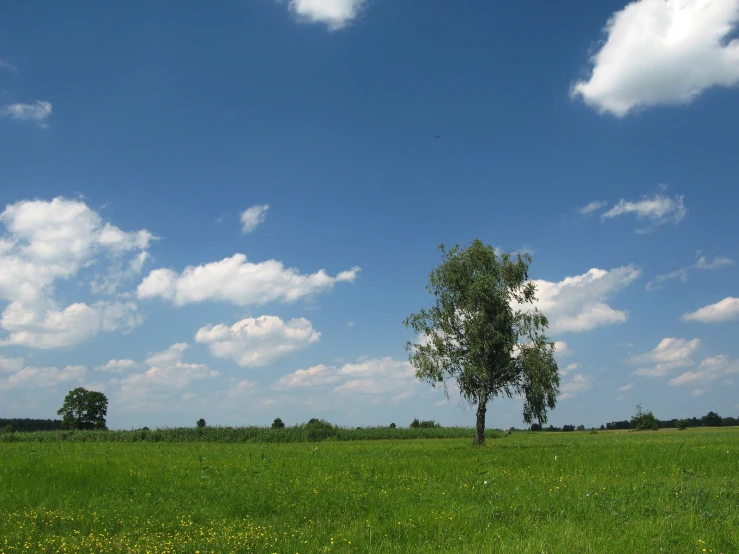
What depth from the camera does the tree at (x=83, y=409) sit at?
99.4 meters

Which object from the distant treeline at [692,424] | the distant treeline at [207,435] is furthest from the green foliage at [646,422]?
the distant treeline at [207,435]

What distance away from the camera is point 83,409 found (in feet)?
328

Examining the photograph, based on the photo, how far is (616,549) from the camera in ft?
28.8

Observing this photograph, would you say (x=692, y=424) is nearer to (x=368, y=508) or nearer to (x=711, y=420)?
(x=711, y=420)

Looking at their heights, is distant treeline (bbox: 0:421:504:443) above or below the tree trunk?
below

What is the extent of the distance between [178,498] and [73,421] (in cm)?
10086

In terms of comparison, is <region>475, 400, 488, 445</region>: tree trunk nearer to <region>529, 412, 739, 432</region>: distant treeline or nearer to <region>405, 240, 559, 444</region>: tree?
<region>405, 240, 559, 444</region>: tree

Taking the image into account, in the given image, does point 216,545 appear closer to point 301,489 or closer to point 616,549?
point 301,489

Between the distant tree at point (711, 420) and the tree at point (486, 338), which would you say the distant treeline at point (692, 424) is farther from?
the tree at point (486, 338)

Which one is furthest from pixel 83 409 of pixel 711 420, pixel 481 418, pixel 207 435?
pixel 711 420

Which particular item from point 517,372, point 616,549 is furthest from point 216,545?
point 517,372

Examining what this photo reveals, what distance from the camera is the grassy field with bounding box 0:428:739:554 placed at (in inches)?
385

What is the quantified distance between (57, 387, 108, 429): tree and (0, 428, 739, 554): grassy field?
91364 millimetres

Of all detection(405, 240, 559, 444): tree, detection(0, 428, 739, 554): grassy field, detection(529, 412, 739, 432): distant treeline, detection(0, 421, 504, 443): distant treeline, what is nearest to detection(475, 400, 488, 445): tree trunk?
detection(405, 240, 559, 444): tree
